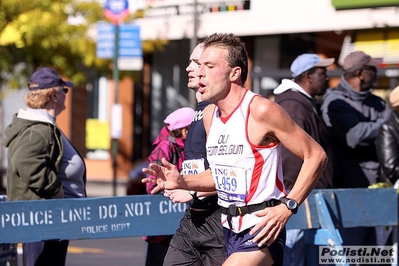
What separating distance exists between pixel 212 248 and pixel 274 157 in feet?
3.09

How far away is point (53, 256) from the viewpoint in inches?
246

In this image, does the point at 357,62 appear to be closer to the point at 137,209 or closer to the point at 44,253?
the point at 137,209

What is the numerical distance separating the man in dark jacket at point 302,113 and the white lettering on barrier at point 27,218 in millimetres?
1964

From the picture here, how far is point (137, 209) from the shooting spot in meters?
6.20

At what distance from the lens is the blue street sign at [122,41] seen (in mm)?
18297

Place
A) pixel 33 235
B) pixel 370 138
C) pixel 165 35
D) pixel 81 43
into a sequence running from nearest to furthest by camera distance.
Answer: pixel 33 235
pixel 370 138
pixel 81 43
pixel 165 35

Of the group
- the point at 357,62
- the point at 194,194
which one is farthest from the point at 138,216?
the point at 357,62

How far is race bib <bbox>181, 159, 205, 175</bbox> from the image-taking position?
5.38 metres

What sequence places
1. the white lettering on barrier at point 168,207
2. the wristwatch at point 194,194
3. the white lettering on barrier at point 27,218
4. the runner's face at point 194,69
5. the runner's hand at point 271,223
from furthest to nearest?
the white lettering on barrier at point 168,207, the white lettering on barrier at point 27,218, the runner's face at point 194,69, the wristwatch at point 194,194, the runner's hand at point 271,223

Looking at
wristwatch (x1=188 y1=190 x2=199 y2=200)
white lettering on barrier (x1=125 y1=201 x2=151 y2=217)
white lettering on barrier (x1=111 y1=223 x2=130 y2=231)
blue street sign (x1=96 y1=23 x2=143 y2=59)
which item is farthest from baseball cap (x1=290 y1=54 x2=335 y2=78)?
blue street sign (x1=96 y1=23 x2=143 y2=59)

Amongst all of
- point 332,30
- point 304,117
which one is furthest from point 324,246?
point 332,30

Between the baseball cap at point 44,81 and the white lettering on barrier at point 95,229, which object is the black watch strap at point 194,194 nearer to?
the white lettering on barrier at point 95,229

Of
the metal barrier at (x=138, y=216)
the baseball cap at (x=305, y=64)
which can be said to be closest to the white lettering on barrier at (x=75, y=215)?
the metal barrier at (x=138, y=216)

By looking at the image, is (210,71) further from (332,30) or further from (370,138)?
(332,30)
